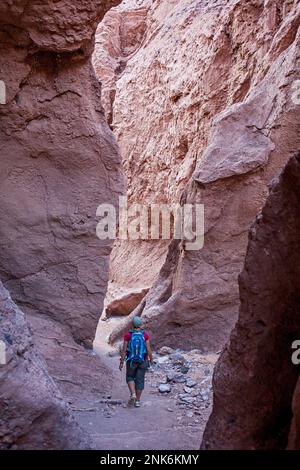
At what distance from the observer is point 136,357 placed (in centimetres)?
549

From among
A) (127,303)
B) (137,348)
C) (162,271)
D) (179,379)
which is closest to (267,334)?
(137,348)

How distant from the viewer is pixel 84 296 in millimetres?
7410

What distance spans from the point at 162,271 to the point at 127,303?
3.23 metres

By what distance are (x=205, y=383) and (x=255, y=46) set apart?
734cm

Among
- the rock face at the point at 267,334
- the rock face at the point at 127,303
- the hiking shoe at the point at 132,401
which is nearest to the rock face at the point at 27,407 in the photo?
the rock face at the point at 267,334

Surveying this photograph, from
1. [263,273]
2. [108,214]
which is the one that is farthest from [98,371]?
[263,273]

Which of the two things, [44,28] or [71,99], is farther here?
[71,99]

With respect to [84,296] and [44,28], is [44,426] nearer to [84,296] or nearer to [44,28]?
[84,296]

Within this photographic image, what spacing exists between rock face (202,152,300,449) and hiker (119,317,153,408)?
7.40 feet

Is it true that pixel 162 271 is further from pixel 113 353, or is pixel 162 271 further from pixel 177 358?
pixel 177 358

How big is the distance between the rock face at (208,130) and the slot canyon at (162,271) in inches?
→ 1.3

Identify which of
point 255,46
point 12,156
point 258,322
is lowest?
point 258,322

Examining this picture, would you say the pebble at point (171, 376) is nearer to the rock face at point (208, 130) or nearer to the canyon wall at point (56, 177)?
the canyon wall at point (56, 177)

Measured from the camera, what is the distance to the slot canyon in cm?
315
